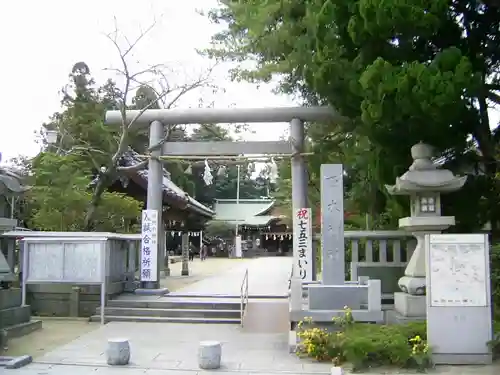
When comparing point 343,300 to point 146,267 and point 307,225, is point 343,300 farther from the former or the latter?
point 146,267

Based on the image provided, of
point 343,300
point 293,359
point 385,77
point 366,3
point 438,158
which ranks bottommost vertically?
point 293,359

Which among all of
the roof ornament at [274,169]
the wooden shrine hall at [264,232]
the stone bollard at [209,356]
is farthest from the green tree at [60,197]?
the wooden shrine hall at [264,232]

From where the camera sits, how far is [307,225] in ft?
46.4

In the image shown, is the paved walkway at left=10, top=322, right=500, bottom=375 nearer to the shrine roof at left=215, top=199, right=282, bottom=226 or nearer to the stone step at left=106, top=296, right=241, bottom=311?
the stone step at left=106, top=296, right=241, bottom=311

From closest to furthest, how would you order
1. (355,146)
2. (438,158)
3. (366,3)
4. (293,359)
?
(293,359)
(366,3)
(438,158)
(355,146)

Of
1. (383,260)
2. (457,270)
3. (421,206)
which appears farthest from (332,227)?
(457,270)

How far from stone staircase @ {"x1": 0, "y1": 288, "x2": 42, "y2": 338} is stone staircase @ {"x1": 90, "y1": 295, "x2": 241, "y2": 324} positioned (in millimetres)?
1729

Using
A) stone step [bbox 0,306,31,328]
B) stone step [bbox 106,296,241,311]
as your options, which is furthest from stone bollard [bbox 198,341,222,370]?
stone step [bbox 106,296,241,311]

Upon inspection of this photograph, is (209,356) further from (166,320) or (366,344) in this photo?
(166,320)

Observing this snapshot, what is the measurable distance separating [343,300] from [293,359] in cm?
159

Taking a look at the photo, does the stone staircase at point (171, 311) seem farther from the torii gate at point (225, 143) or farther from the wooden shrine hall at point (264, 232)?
the wooden shrine hall at point (264, 232)

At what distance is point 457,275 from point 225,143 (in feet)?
28.1

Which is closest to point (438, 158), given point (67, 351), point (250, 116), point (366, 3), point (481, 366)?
point (366, 3)

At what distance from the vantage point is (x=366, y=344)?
7918 mm
